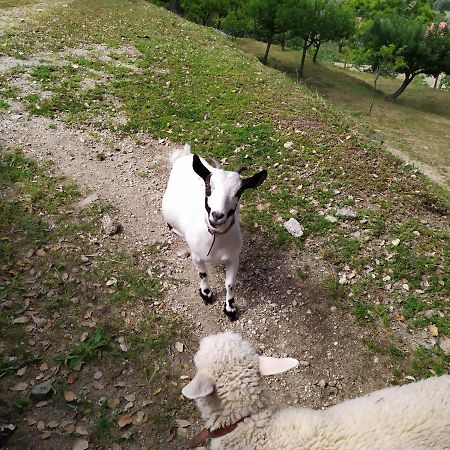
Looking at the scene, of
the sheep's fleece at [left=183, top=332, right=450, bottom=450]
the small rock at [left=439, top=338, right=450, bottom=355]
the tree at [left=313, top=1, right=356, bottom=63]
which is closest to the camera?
the sheep's fleece at [left=183, top=332, right=450, bottom=450]

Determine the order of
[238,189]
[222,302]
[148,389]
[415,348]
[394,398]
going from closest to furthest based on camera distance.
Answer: [394,398]
[238,189]
[148,389]
[415,348]
[222,302]

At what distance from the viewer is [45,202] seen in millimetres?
7453

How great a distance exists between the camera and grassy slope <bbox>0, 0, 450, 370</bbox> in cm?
677

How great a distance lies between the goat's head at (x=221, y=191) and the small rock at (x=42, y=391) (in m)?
2.81

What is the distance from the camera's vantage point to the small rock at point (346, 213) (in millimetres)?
7699

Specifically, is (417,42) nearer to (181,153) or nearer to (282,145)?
(282,145)

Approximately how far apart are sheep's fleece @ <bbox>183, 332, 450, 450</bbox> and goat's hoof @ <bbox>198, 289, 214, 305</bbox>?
2392 millimetres

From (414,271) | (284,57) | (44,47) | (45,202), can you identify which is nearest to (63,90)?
(44,47)

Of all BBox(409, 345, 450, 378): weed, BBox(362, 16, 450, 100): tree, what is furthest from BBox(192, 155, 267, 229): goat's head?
BBox(362, 16, 450, 100): tree

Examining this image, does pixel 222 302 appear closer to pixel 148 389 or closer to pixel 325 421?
pixel 148 389

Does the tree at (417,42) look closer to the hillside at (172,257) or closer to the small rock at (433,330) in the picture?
the hillside at (172,257)

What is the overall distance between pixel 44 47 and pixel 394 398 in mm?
14727

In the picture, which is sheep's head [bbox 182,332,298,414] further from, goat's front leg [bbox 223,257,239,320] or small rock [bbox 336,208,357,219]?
small rock [bbox 336,208,357,219]

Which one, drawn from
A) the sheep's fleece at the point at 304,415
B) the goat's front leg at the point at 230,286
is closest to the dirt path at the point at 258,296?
the goat's front leg at the point at 230,286
